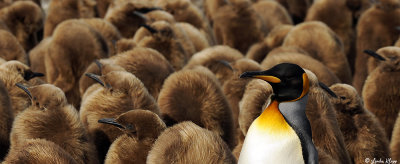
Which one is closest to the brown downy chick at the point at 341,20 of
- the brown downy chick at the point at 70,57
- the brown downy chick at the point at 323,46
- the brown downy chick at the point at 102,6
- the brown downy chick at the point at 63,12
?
the brown downy chick at the point at 323,46

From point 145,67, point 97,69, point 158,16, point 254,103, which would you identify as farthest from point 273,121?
point 158,16

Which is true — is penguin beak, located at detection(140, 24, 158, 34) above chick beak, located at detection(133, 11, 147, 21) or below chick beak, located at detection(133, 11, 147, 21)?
above

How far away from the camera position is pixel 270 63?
4191mm

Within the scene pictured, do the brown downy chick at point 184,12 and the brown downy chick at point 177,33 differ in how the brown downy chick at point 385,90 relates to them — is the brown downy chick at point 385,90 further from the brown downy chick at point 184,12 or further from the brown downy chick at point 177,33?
the brown downy chick at point 184,12

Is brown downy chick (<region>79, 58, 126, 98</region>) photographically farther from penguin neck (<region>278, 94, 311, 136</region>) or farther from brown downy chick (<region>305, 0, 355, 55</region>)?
brown downy chick (<region>305, 0, 355, 55</region>)

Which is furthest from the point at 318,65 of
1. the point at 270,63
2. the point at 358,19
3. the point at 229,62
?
the point at 358,19

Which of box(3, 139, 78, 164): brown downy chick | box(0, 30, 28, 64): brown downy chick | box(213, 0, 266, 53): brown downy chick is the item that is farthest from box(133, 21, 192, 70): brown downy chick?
box(3, 139, 78, 164): brown downy chick

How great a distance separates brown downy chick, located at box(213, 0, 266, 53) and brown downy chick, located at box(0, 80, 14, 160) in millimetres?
2969

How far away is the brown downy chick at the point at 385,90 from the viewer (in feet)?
13.4

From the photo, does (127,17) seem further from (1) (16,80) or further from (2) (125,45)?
(1) (16,80)

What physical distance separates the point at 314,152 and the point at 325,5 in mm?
3819

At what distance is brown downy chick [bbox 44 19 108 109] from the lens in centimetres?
437

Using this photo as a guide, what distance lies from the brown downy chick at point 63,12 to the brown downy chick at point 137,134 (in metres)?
2.99

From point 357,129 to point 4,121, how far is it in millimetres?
1994
